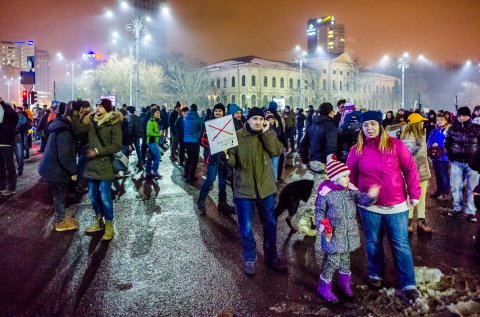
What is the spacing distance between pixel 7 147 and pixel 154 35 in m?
113

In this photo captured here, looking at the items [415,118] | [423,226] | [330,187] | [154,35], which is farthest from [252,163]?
[154,35]

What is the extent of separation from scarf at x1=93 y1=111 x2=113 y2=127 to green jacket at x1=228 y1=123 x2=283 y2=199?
2.30m

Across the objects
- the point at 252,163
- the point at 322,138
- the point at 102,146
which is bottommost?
the point at 252,163

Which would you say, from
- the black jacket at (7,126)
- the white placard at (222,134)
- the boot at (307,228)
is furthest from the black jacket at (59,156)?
the boot at (307,228)

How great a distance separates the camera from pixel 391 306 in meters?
4.25

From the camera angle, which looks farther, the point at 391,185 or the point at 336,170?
the point at 391,185

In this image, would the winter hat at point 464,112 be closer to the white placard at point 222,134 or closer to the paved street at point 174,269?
the paved street at point 174,269

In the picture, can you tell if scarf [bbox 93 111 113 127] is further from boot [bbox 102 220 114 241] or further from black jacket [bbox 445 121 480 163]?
black jacket [bbox 445 121 480 163]

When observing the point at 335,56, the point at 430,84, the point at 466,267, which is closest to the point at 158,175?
the point at 466,267

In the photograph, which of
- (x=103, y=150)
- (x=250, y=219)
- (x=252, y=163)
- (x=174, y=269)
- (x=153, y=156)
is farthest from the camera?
(x=153, y=156)

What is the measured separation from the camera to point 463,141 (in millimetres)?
7820

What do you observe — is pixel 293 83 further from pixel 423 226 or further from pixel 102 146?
pixel 102 146

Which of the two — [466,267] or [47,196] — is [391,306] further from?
A: [47,196]

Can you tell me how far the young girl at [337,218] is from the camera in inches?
172
